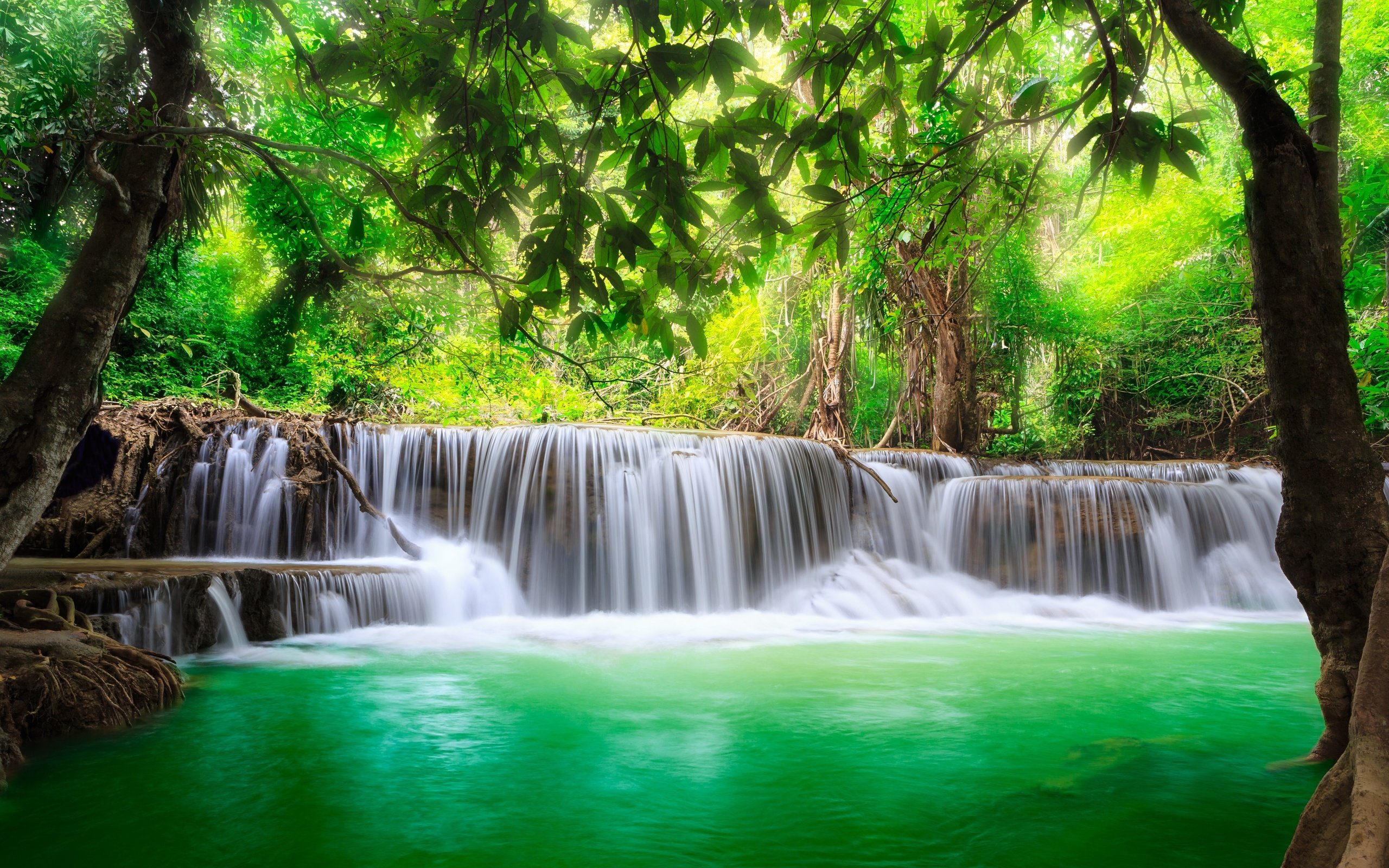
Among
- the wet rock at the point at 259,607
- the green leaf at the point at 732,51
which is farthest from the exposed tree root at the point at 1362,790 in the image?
the wet rock at the point at 259,607

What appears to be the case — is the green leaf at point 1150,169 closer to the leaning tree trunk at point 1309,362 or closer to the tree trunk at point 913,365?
the leaning tree trunk at point 1309,362

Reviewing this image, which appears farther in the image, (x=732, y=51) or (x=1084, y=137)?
(x=1084, y=137)

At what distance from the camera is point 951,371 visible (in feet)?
46.2

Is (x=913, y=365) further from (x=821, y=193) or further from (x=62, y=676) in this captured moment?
(x=62, y=676)

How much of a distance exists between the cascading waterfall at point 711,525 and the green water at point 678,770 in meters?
3.46

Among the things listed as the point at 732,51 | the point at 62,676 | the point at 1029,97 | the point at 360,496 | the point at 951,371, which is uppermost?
the point at 951,371

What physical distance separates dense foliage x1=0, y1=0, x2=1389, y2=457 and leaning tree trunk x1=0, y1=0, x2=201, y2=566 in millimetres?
299

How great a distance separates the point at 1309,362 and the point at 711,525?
843cm

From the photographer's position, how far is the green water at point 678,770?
2.95 meters

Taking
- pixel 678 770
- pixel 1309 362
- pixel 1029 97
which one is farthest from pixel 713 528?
pixel 1309 362

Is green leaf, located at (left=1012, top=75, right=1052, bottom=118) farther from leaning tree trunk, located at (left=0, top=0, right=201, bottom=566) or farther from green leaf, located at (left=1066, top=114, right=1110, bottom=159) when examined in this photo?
leaning tree trunk, located at (left=0, top=0, right=201, bottom=566)

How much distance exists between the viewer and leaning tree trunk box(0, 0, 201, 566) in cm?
330

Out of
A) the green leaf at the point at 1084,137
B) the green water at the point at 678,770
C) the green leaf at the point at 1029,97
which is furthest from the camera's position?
the green water at the point at 678,770

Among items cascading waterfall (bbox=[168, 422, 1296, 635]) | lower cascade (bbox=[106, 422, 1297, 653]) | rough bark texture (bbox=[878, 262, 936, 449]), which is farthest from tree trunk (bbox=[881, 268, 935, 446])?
cascading waterfall (bbox=[168, 422, 1296, 635])
